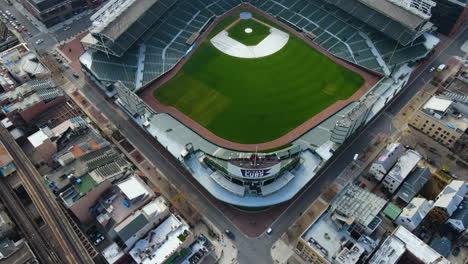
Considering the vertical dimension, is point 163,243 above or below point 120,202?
below

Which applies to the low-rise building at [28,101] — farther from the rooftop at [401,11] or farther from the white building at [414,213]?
the rooftop at [401,11]

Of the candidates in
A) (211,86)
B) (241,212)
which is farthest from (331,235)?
(211,86)

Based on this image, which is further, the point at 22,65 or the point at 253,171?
the point at 22,65

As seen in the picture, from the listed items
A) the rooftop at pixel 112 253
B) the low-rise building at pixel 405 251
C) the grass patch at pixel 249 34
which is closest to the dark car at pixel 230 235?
the rooftop at pixel 112 253

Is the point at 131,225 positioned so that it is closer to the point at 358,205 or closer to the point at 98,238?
the point at 98,238

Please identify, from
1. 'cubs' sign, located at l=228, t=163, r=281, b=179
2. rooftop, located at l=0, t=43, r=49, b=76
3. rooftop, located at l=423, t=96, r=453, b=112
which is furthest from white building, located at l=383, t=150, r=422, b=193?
rooftop, located at l=0, t=43, r=49, b=76

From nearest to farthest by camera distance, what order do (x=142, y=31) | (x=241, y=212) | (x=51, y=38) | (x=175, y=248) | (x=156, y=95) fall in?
1. (x=175, y=248)
2. (x=241, y=212)
3. (x=156, y=95)
4. (x=142, y=31)
5. (x=51, y=38)

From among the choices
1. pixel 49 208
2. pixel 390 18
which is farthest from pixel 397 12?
pixel 49 208

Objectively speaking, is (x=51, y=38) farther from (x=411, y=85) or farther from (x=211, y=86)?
(x=411, y=85)
